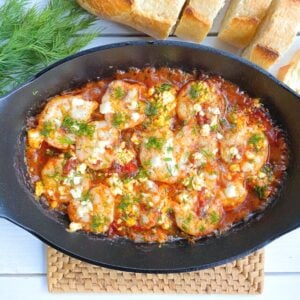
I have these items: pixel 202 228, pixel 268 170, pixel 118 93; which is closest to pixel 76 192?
pixel 118 93

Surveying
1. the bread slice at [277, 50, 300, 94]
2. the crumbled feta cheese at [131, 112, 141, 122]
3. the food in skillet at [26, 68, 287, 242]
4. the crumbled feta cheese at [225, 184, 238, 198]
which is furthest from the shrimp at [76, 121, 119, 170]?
the bread slice at [277, 50, 300, 94]

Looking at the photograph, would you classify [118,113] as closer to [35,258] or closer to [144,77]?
[144,77]

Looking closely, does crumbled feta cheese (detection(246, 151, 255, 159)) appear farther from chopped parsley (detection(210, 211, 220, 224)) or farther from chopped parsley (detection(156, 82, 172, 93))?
chopped parsley (detection(156, 82, 172, 93))

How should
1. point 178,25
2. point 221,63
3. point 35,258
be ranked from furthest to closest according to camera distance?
point 35,258 → point 178,25 → point 221,63

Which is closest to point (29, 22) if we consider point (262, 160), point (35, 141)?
point (35, 141)

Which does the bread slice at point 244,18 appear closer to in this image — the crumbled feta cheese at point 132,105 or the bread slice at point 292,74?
the bread slice at point 292,74

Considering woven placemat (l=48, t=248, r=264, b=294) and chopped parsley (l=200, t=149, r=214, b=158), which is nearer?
chopped parsley (l=200, t=149, r=214, b=158)
